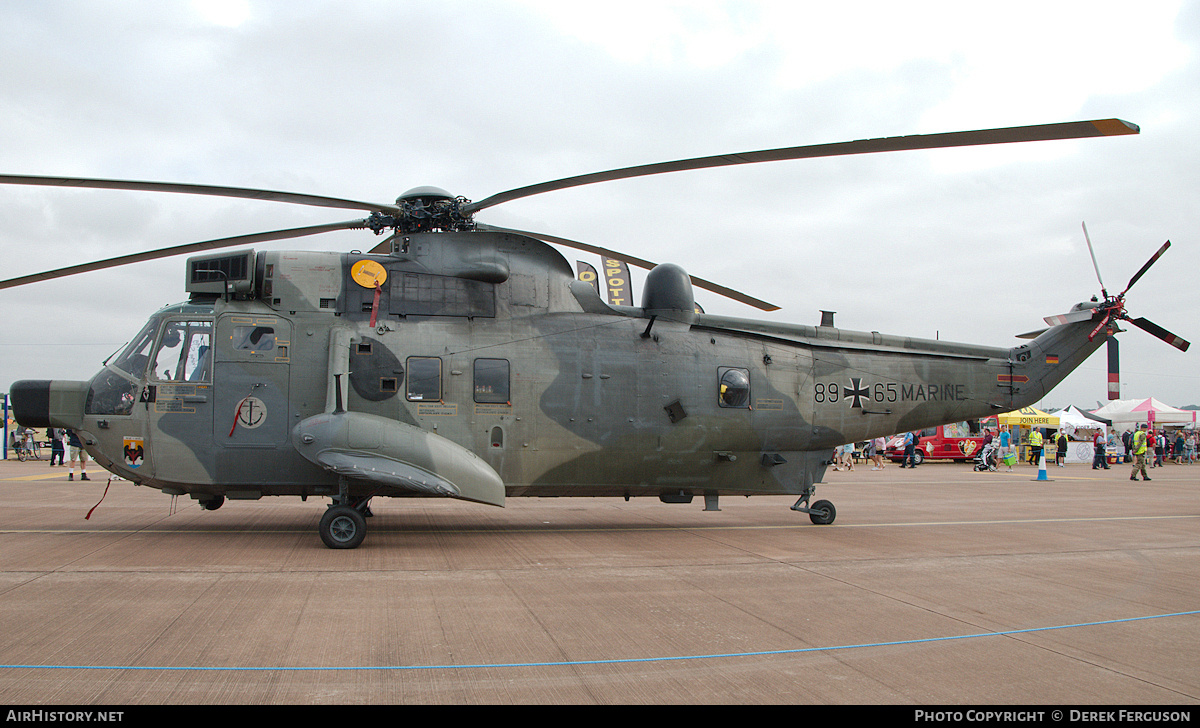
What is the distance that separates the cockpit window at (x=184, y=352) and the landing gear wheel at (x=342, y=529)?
2.54 meters

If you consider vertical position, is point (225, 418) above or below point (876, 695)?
above

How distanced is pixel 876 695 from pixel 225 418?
822 centimetres

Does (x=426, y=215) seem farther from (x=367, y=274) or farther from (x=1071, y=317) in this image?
(x=1071, y=317)

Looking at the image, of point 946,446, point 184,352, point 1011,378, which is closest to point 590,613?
point 184,352

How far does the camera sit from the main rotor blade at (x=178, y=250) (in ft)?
29.9

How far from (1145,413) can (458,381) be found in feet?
150

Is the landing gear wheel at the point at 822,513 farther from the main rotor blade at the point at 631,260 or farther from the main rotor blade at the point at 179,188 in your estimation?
the main rotor blade at the point at 179,188

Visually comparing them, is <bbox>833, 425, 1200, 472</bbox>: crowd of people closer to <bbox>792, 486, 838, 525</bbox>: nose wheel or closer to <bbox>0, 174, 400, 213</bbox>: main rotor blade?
<bbox>792, 486, 838, 525</bbox>: nose wheel

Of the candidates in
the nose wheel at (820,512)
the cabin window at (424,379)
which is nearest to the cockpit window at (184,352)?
the cabin window at (424,379)

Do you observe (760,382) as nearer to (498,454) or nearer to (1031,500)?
(498,454)

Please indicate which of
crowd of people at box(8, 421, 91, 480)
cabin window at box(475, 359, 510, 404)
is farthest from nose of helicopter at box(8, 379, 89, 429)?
crowd of people at box(8, 421, 91, 480)

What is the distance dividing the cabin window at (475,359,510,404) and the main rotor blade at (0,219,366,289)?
261 centimetres
